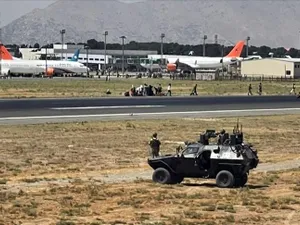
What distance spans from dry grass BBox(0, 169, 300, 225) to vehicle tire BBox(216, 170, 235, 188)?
1.62ft

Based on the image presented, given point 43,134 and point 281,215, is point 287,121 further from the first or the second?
point 281,215

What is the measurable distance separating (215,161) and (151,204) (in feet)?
15.3

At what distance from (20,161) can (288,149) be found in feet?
58.5

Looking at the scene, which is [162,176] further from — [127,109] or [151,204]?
[127,109]

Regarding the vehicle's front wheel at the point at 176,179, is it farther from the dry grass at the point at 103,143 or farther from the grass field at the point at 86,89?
the grass field at the point at 86,89

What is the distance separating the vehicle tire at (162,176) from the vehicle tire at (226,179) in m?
2.14

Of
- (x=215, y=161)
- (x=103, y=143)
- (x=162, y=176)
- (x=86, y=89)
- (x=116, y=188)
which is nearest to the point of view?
(x=215, y=161)

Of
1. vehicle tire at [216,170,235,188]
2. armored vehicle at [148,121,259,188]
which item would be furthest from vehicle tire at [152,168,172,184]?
vehicle tire at [216,170,235,188]

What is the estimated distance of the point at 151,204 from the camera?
92.4 feet

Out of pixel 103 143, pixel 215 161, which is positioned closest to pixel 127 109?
pixel 103 143

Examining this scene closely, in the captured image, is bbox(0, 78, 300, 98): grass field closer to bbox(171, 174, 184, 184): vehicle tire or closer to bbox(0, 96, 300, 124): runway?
bbox(0, 96, 300, 124): runway

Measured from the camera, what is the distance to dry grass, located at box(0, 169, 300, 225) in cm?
2522

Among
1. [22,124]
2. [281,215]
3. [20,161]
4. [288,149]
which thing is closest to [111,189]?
[281,215]

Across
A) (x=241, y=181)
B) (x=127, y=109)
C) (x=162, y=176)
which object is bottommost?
(x=241, y=181)
